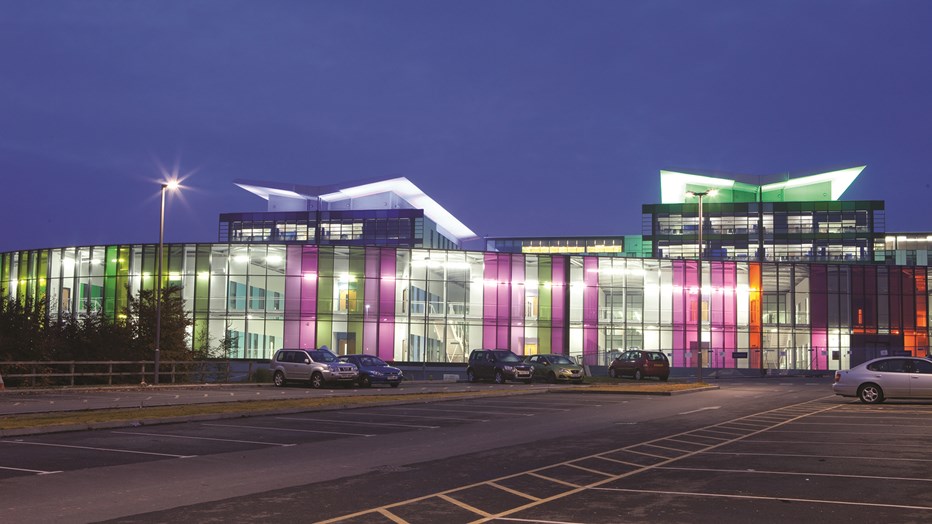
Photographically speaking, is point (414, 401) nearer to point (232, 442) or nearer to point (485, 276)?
point (232, 442)

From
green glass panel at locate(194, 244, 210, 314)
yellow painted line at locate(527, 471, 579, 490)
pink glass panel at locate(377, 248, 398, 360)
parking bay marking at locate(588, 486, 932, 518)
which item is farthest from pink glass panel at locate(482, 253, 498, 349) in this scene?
parking bay marking at locate(588, 486, 932, 518)

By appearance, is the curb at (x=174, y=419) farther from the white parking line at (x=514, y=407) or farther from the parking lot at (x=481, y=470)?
the white parking line at (x=514, y=407)

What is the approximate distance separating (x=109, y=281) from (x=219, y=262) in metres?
8.28

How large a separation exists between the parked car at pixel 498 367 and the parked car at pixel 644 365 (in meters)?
6.41

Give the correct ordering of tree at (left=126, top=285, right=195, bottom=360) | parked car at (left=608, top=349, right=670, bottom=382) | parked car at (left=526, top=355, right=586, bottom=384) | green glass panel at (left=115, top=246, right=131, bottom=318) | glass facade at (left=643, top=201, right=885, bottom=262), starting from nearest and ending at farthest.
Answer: tree at (left=126, top=285, right=195, bottom=360)
parked car at (left=526, top=355, right=586, bottom=384)
parked car at (left=608, top=349, right=670, bottom=382)
green glass panel at (left=115, top=246, right=131, bottom=318)
glass facade at (left=643, top=201, right=885, bottom=262)

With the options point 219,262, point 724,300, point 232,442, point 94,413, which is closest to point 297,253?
point 219,262

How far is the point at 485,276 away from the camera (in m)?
63.2

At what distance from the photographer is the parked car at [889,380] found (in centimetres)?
2566

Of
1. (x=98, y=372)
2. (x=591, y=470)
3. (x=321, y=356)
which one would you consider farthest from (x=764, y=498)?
(x=98, y=372)

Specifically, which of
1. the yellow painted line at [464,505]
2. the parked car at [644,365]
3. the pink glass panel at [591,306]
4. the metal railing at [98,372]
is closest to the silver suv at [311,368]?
the metal railing at [98,372]

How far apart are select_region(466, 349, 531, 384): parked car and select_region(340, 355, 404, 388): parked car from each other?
206 inches

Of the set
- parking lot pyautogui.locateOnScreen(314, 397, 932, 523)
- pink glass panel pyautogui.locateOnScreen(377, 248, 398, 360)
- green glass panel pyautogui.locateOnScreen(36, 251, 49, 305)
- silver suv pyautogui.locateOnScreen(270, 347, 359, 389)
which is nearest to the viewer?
parking lot pyautogui.locateOnScreen(314, 397, 932, 523)

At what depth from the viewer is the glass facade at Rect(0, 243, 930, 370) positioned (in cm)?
6006

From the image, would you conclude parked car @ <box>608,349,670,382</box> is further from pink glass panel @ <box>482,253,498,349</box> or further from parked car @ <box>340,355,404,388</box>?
pink glass panel @ <box>482,253,498,349</box>
